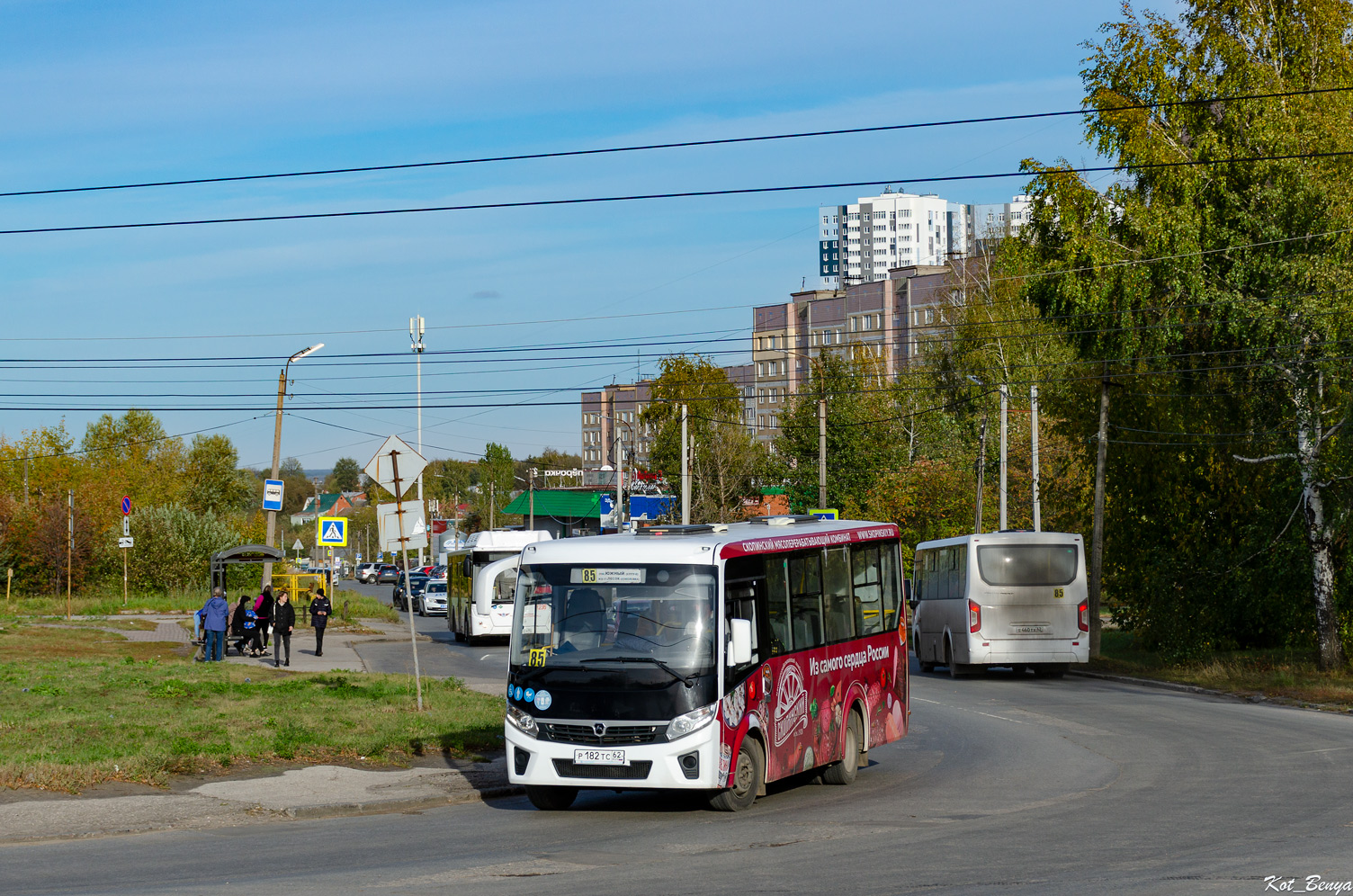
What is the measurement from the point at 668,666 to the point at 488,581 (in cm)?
2796

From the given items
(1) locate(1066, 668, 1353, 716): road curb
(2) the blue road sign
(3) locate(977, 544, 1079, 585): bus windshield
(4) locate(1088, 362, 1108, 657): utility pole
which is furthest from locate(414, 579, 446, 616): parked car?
(3) locate(977, 544, 1079, 585): bus windshield

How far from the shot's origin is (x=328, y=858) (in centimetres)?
1040

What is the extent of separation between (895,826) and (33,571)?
194 feet

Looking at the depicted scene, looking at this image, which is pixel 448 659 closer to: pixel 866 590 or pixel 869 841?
pixel 866 590

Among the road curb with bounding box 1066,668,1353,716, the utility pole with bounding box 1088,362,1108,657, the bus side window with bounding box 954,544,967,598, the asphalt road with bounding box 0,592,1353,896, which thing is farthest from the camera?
the utility pole with bounding box 1088,362,1108,657

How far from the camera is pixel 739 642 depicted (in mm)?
12406

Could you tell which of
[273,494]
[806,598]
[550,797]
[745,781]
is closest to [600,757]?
[550,797]

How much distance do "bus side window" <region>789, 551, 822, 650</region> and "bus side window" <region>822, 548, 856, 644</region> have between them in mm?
157

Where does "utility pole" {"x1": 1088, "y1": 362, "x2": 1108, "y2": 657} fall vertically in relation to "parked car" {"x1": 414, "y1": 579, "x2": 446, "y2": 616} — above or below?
above

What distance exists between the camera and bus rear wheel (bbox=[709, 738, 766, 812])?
41.1 ft

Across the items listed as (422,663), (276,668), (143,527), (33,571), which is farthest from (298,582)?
(276,668)

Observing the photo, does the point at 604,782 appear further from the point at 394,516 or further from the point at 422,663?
the point at 422,663

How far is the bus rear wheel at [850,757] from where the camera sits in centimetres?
1454

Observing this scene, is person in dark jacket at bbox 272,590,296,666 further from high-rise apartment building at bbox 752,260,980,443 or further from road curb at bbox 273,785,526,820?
high-rise apartment building at bbox 752,260,980,443
